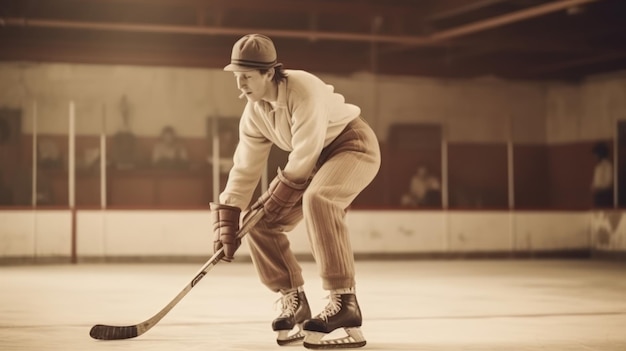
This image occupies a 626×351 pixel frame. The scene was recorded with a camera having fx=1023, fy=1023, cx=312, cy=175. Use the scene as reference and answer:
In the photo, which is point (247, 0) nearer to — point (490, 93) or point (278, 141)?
point (490, 93)

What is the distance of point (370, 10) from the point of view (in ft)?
44.6

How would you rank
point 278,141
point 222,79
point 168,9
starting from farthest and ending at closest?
point 222,79, point 168,9, point 278,141

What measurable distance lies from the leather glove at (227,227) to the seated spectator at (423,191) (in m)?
11.7

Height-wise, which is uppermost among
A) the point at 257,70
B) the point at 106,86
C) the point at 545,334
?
the point at 106,86

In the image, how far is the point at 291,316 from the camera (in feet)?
15.5

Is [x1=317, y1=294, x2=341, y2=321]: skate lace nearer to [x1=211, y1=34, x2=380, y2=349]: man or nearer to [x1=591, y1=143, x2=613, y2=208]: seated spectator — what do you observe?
[x1=211, y1=34, x2=380, y2=349]: man

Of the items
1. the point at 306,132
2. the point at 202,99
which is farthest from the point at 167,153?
the point at 306,132

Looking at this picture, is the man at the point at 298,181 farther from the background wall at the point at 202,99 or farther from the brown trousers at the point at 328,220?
the background wall at the point at 202,99

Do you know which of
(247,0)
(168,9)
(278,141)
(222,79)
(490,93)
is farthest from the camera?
(490,93)

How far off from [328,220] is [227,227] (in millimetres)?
465

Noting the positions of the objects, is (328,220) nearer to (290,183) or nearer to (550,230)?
(290,183)

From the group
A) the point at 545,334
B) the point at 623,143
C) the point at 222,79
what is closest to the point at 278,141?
the point at 545,334

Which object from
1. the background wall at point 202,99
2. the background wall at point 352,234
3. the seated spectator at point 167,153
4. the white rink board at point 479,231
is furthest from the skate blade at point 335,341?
the seated spectator at point 167,153

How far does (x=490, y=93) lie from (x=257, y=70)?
14.7 m
